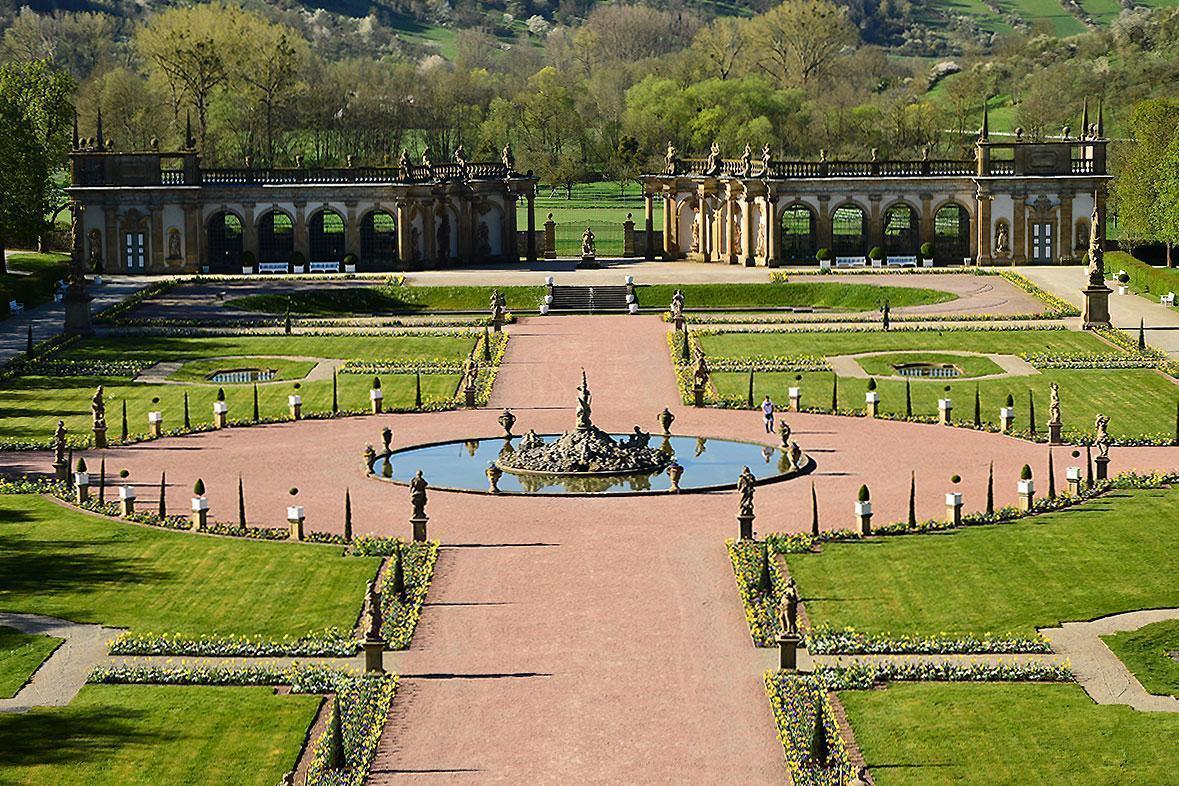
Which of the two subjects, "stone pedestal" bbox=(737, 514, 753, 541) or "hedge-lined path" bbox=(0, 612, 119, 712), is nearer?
"hedge-lined path" bbox=(0, 612, 119, 712)

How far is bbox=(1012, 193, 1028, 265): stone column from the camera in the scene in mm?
126562

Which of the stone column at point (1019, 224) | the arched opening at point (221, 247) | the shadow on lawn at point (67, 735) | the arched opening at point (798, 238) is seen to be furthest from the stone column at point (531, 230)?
the shadow on lawn at point (67, 735)

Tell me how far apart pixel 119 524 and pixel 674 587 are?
16.3 m

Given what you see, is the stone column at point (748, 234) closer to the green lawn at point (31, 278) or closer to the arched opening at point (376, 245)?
the arched opening at point (376, 245)

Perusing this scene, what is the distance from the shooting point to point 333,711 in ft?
134

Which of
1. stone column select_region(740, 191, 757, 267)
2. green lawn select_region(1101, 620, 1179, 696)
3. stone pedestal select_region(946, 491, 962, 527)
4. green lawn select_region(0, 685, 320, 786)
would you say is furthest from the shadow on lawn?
stone column select_region(740, 191, 757, 267)

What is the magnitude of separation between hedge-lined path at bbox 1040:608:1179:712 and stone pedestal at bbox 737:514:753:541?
33.2 feet

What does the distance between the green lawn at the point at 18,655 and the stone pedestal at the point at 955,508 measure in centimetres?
2341

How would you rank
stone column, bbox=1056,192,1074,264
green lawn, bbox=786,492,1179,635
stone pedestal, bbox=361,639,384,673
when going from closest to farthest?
stone pedestal, bbox=361,639,384,673, green lawn, bbox=786,492,1179,635, stone column, bbox=1056,192,1074,264

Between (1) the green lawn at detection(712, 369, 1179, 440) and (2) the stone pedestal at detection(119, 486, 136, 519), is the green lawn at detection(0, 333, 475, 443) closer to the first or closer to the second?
(1) the green lawn at detection(712, 369, 1179, 440)

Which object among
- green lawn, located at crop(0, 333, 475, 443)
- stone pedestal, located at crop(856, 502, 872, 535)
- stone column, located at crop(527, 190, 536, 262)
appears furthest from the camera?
stone column, located at crop(527, 190, 536, 262)

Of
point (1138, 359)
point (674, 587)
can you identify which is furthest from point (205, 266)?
point (674, 587)

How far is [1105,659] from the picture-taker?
45.6 m

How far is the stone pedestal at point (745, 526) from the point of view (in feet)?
183
